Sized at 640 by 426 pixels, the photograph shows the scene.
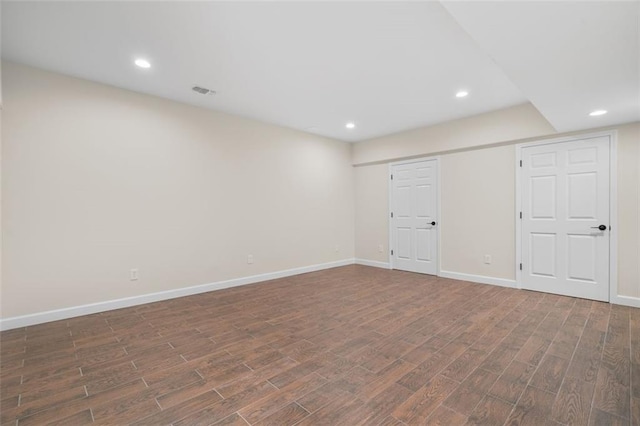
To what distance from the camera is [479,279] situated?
4.73m

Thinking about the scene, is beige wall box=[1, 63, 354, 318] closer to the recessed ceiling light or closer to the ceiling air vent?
the ceiling air vent

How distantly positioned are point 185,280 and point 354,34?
372 centimetres

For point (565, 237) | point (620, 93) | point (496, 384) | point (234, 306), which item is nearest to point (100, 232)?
point (234, 306)

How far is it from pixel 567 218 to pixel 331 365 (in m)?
3.88

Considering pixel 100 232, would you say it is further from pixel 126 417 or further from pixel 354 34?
pixel 354 34

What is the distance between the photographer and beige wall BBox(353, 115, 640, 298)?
3.56 meters

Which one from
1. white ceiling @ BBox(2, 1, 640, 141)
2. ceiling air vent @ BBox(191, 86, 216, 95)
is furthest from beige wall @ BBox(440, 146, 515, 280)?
ceiling air vent @ BBox(191, 86, 216, 95)

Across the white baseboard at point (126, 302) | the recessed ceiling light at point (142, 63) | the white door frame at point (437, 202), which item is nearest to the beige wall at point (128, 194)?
the white baseboard at point (126, 302)

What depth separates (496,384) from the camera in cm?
198

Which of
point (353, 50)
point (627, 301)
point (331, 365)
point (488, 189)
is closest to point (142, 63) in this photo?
point (353, 50)

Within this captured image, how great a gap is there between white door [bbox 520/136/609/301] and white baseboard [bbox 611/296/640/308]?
8cm

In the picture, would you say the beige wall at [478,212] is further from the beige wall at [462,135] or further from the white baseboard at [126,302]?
the white baseboard at [126,302]

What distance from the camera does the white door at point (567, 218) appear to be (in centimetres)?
373

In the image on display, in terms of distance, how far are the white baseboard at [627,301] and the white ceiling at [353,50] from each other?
7.11 ft
